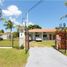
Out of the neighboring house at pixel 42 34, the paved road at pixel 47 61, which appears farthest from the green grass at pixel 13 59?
the neighboring house at pixel 42 34

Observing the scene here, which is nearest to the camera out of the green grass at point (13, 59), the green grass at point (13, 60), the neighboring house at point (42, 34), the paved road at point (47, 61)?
the paved road at point (47, 61)

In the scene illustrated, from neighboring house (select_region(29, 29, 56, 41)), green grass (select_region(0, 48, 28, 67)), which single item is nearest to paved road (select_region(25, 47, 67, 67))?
green grass (select_region(0, 48, 28, 67))

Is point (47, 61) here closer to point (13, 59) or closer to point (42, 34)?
point (13, 59)

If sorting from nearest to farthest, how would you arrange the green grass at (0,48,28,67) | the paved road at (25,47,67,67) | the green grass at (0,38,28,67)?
the paved road at (25,47,67,67), the green grass at (0,48,28,67), the green grass at (0,38,28,67)

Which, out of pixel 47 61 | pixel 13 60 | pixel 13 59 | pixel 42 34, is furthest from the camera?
pixel 42 34

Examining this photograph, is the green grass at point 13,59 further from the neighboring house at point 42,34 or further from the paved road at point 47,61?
the neighboring house at point 42,34

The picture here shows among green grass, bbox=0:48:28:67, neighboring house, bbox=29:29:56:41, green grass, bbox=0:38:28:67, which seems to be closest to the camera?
green grass, bbox=0:48:28:67

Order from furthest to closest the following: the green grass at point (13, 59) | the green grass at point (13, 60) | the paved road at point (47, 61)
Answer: the green grass at point (13, 59) < the green grass at point (13, 60) < the paved road at point (47, 61)

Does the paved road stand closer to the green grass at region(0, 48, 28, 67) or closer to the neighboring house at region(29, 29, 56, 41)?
the green grass at region(0, 48, 28, 67)

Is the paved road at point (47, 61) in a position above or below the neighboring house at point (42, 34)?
below

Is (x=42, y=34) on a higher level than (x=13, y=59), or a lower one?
higher

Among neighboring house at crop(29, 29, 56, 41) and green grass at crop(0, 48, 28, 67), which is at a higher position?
neighboring house at crop(29, 29, 56, 41)

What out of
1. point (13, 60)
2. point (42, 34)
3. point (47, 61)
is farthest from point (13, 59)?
point (42, 34)

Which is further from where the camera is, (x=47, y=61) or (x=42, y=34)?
(x=42, y=34)
